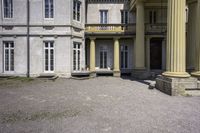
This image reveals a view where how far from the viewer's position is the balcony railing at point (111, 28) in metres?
20.4

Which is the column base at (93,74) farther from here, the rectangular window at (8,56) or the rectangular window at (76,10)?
the rectangular window at (8,56)

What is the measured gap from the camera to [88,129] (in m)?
4.88

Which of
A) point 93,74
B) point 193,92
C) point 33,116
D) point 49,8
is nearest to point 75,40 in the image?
point 49,8

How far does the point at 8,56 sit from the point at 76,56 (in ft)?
20.8

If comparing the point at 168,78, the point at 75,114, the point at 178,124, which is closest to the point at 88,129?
the point at 75,114

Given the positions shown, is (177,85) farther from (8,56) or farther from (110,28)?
(8,56)

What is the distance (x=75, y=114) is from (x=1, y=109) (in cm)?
290

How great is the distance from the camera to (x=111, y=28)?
2061 cm

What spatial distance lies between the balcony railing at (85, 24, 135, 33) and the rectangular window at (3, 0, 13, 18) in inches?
Answer: 298

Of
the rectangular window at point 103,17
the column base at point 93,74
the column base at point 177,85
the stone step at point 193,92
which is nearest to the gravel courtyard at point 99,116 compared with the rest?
the column base at point 177,85

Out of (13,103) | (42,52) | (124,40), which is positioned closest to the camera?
(13,103)

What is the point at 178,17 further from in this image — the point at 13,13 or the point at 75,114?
the point at 13,13

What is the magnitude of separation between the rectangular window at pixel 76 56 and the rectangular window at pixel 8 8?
21.9ft

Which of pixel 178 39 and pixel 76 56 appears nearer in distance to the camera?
pixel 178 39
